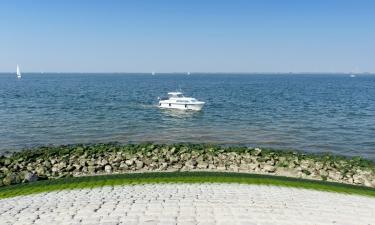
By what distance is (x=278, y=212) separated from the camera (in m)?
15.1

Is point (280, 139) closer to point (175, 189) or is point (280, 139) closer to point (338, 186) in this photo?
point (338, 186)

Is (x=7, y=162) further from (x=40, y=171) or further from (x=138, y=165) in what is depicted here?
(x=138, y=165)

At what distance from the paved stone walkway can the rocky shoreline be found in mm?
7350

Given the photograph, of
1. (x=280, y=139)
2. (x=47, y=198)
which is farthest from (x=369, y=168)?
(x=47, y=198)

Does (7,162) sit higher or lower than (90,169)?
lower

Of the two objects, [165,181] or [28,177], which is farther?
[28,177]

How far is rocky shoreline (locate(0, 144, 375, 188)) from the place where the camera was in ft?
86.2

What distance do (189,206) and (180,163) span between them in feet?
43.5

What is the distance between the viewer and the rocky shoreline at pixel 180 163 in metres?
26.3

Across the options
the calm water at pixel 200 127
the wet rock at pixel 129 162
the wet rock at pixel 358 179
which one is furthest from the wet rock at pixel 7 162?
the wet rock at pixel 358 179

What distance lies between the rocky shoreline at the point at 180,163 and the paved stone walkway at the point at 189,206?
7350mm

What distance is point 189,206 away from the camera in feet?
50.5

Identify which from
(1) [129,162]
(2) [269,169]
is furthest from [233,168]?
(1) [129,162]

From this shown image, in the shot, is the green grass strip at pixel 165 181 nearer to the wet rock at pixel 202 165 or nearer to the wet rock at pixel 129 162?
the wet rock at pixel 202 165
